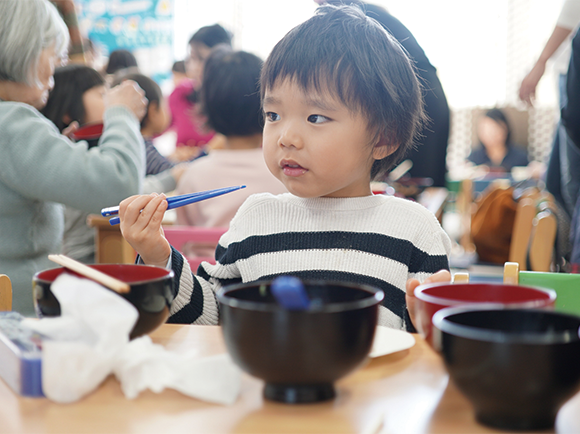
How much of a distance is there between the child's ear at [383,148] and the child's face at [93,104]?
1.19 metres

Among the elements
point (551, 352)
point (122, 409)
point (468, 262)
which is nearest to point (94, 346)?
point (122, 409)

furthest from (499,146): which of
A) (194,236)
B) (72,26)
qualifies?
(194,236)

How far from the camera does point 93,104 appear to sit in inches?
73.7

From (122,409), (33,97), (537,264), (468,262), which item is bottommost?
(468,262)

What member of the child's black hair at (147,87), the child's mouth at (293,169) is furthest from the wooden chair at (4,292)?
the child's black hair at (147,87)

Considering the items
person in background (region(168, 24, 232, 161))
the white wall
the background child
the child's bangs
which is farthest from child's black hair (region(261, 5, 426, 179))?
the white wall

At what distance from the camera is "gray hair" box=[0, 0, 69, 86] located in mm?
1260

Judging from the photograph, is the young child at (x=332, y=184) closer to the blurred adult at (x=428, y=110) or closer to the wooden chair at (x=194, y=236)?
the wooden chair at (x=194, y=236)

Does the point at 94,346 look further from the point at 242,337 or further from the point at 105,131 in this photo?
the point at 105,131

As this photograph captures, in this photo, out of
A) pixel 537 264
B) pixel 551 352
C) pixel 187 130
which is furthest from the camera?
pixel 187 130

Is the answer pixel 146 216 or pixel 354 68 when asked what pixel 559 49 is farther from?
pixel 146 216

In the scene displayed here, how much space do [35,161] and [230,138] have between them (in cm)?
68

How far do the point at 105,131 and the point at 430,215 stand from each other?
34.1 inches

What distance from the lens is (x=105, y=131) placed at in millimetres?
1425
